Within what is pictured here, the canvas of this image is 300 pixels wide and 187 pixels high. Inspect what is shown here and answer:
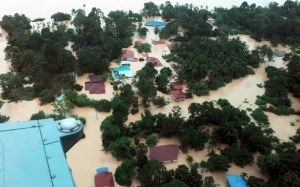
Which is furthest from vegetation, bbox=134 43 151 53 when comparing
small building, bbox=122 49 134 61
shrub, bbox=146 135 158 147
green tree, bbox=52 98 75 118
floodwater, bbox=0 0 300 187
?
shrub, bbox=146 135 158 147

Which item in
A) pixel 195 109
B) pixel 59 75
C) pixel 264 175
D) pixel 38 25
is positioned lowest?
pixel 264 175

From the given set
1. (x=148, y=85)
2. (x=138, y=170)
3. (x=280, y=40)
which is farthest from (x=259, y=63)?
(x=138, y=170)

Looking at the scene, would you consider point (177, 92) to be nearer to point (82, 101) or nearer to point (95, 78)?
point (95, 78)

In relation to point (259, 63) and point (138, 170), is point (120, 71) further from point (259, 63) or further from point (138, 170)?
point (259, 63)

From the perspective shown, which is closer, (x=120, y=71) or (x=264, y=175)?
(x=264, y=175)

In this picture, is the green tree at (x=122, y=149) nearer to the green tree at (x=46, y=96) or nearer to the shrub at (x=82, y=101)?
the shrub at (x=82, y=101)

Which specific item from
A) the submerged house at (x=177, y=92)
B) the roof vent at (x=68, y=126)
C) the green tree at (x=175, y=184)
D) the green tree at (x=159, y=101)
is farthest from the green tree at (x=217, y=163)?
the roof vent at (x=68, y=126)
